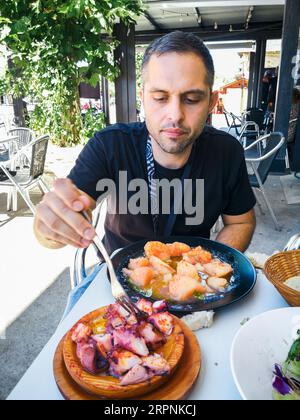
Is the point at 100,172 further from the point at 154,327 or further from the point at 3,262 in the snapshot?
the point at 3,262

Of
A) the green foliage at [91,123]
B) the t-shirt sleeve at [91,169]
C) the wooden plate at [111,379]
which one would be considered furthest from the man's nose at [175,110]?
the green foliage at [91,123]

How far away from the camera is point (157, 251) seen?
1192 mm

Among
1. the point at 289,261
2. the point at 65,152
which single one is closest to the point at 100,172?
the point at 289,261

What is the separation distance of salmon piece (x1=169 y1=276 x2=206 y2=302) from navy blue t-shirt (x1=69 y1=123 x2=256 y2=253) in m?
0.64

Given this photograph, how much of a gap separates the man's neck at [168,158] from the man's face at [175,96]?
0.15 metres

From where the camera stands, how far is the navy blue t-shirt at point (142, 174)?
5.39ft

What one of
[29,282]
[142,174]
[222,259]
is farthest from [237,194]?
[29,282]

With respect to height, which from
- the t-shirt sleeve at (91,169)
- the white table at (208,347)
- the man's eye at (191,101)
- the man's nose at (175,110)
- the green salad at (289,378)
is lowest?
the white table at (208,347)

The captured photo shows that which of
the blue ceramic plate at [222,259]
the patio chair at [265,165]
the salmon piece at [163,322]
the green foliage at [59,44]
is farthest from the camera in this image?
the green foliage at [59,44]

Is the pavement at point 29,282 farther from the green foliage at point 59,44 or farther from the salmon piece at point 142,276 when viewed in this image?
the green foliage at point 59,44

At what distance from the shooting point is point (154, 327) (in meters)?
0.76

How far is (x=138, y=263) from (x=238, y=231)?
2.15 ft

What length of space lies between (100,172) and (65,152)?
542cm

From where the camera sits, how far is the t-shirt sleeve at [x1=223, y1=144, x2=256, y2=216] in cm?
169
